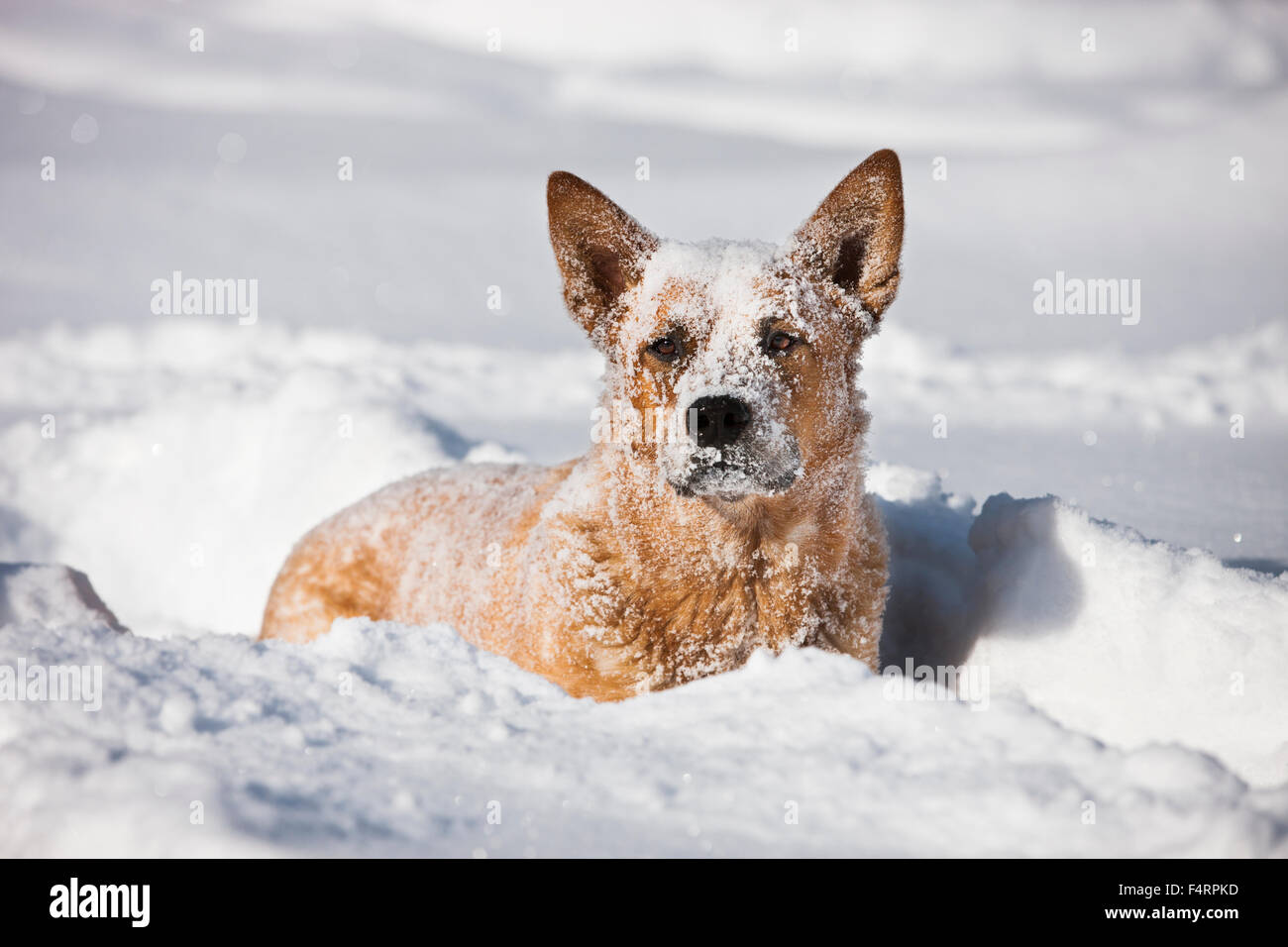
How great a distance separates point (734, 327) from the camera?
3.43m

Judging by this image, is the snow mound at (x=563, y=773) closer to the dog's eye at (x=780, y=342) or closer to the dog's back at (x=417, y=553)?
the dog's eye at (x=780, y=342)

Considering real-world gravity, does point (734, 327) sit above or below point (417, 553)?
above

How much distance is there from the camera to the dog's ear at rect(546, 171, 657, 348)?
3.68 meters

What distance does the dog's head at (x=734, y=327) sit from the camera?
3.24 meters

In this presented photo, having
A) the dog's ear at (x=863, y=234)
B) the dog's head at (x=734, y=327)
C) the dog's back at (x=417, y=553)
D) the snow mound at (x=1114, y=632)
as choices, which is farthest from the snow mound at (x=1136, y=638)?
the dog's back at (x=417, y=553)

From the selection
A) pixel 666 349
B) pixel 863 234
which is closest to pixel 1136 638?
pixel 863 234

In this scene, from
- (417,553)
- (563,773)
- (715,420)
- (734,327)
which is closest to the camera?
(563,773)

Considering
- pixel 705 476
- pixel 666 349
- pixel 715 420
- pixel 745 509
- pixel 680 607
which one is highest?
pixel 666 349

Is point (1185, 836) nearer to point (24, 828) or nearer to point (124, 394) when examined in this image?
point (24, 828)

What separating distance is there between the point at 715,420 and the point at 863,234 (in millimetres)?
1131

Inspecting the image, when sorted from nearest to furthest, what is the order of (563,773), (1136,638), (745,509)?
(563,773)
(745,509)
(1136,638)

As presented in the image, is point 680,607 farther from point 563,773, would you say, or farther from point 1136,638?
point 1136,638

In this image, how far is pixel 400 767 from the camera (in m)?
2.25

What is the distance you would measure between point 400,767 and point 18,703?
95 centimetres
